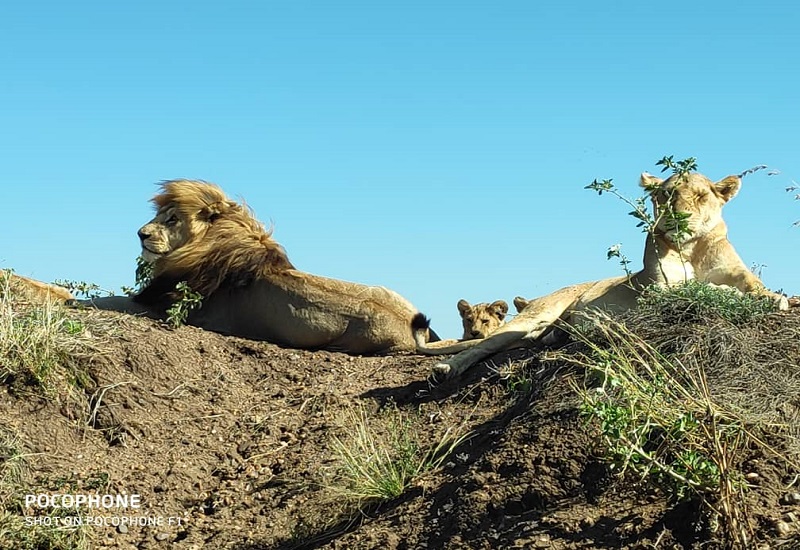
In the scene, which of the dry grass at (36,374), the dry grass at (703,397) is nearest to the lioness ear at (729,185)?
the dry grass at (703,397)

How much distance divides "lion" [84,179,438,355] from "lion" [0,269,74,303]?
1.11ft

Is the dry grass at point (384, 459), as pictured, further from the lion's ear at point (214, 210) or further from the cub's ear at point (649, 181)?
the lion's ear at point (214, 210)


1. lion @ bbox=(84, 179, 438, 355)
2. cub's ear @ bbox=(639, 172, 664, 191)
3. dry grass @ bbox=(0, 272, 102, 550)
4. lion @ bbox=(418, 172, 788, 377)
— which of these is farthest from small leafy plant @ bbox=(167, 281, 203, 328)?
cub's ear @ bbox=(639, 172, 664, 191)

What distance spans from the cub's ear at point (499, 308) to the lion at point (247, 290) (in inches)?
22.7

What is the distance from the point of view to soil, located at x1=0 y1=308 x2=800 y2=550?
18.3 ft

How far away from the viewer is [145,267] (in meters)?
10.8

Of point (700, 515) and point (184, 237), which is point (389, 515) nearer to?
point (700, 515)

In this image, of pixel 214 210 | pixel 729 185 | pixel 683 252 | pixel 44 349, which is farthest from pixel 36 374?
pixel 729 185

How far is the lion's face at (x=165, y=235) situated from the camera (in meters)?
10.8

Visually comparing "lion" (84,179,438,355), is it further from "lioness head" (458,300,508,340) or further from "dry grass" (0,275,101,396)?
"dry grass" (0,275,101,396)

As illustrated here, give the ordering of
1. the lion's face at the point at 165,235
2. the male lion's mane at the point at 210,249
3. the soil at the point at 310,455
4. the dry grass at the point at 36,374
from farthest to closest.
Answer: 1. the lion's face at the point at 165,235
2. the male lion's mane at the point at 210,249
3. the dry grass at the point at 36,374
4. the soil at the point at 310,455

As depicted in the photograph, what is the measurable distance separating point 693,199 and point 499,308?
8.83 ft

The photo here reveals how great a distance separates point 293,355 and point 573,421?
3.82m

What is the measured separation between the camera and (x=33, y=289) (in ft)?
32.9
